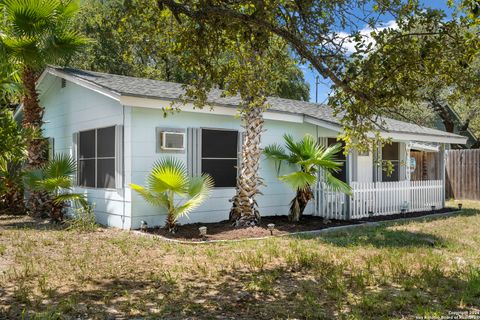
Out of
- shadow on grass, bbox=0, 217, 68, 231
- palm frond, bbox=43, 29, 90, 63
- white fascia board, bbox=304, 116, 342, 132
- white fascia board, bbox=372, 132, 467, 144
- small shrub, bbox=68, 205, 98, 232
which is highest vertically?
palm frond, bbox=43, 29, 90, 63

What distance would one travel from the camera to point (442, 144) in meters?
15.7

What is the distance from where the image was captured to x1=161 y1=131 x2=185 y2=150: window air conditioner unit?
33.9ft

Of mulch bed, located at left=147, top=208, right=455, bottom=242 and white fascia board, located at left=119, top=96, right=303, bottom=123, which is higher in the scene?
white fascia board, located at left=119, top=96, right=303, bottom=123

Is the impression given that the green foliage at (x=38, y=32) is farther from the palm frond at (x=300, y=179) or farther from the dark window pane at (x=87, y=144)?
the palm frond at (x=300, y=179)

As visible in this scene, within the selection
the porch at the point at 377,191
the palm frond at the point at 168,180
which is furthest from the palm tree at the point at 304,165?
the palm frond at the point at 168,180

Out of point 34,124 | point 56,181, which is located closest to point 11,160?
point 34,124

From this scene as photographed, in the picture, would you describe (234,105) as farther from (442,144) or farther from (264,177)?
(442,144)

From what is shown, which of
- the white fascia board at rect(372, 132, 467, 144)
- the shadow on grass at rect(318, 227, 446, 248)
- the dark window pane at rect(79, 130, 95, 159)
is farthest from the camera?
the white fascia board at rect(372, 132, 467, 144)

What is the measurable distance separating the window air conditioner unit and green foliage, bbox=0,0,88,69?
323 cm

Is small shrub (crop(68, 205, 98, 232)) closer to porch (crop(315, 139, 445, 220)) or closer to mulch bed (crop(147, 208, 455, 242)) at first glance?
mulch bed (crop(147, 208, 455, 242))

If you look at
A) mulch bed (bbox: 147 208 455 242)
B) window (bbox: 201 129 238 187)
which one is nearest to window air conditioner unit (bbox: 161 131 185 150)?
window (bbox: 201 129 238 187)

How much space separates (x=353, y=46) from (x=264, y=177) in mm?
6744

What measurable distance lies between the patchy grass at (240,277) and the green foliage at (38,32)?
4.17m

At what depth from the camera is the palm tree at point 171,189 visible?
9.24 m
